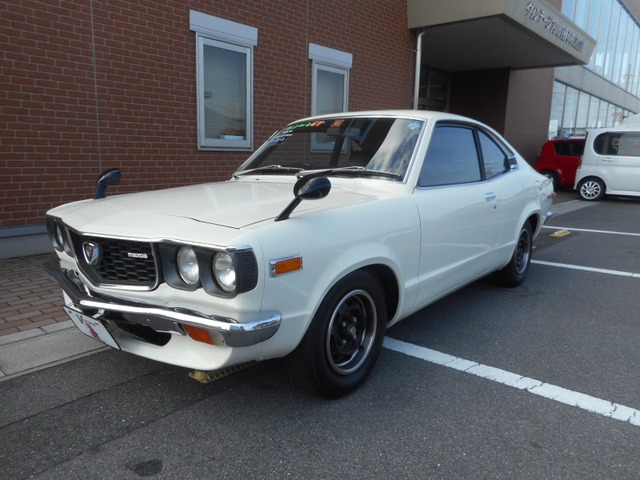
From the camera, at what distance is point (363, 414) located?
2697mm

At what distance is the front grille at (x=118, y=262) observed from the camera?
241 centimetres

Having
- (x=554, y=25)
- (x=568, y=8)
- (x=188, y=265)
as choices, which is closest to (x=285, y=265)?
(x=188, y=265)

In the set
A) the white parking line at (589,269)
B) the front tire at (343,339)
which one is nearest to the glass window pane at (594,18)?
the white parking line at (589,269)

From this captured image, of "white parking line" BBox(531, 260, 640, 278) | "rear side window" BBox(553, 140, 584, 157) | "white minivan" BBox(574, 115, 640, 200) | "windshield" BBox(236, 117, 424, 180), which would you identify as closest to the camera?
"windshield" BBox(236, 117, 424, 180)

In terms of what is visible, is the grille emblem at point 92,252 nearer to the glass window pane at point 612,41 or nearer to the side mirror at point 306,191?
the side mirror at point 306,191

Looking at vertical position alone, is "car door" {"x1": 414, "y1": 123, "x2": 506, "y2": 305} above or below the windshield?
below

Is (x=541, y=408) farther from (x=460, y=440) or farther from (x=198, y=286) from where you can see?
(x=198, y=286)

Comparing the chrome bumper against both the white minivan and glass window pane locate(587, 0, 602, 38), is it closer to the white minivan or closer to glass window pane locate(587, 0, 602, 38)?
the white minivan

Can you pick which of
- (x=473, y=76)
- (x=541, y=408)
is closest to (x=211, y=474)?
(x=541, y=408)

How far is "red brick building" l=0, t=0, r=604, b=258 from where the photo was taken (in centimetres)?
548

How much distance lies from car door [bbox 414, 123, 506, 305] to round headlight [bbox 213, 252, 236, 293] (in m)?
1.47

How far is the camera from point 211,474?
221cm

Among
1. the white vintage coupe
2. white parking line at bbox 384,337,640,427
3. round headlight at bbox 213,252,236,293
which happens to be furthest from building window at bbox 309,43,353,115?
round headlight at bbox 213,252,236,293

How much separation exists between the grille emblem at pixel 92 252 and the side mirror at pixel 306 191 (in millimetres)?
956
